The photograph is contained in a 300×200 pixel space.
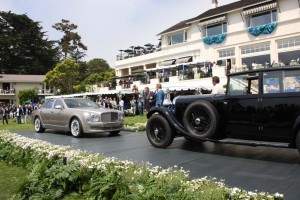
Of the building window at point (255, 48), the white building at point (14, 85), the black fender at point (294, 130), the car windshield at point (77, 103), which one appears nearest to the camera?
the black fender at point (294, 130)

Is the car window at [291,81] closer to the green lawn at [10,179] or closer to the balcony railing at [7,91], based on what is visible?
the green lawn at [10,179]

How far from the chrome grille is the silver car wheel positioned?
2.93ft

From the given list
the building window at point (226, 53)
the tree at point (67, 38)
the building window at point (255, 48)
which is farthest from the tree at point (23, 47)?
the building window at point (255, 48)

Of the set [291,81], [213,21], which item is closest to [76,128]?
[291,81]

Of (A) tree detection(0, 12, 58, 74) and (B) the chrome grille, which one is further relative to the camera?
(A) tree detection(0, 12, 58, 74)

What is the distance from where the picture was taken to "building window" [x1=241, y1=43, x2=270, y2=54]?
31075 millimetres

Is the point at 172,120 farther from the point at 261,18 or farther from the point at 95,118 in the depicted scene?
the point at 261,18

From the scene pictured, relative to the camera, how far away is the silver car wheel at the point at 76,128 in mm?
11172

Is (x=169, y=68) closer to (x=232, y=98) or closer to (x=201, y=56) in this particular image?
(x=201, y=56)

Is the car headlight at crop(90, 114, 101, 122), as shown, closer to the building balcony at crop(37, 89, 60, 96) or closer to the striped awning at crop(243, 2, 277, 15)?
the striped awning at crop(243, 2, 277, 15)

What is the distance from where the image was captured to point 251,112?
613 cm

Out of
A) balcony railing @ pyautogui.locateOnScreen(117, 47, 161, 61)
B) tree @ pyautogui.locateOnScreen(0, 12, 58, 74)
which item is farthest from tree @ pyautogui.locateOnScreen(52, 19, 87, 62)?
balcony railing @ pyautogui.locateOnScreen(117, 47, 161, 61)

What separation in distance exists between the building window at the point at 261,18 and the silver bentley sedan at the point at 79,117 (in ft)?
80.1

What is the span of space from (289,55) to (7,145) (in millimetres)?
27296
